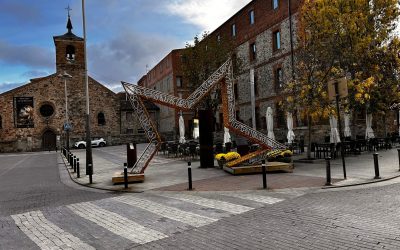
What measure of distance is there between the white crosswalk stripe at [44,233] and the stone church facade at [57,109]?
125 feet

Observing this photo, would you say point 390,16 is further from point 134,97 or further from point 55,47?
point 55,47

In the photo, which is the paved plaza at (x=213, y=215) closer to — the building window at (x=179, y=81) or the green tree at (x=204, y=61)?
the green tree at (x=204, y=61)

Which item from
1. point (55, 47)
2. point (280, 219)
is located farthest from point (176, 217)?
point (55, 47)

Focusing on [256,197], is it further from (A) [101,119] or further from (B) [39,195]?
(A) [101,119]

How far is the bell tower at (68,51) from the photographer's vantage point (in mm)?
46719

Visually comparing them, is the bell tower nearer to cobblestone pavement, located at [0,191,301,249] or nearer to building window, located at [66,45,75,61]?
building window, located at [66,45,75,61]

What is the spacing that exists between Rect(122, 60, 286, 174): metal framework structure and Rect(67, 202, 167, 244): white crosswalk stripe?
452 centimetres

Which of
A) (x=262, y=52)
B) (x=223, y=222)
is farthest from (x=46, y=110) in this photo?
(x=223, y=222)

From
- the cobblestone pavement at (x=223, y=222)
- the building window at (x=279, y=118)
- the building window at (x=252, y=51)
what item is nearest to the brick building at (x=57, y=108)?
the building window at (x=252, y=51)

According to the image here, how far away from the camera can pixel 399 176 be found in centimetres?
1051

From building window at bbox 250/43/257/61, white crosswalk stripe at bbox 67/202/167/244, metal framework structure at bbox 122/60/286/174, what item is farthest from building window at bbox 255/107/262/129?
white crosswalk stripe at bbox 67/202/167/244

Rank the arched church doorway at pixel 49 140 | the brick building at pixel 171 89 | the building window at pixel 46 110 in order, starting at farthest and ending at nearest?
the brick building at pixel 171 89, the building window at pixel 46 110, the arched church doorway at pixel 49 140

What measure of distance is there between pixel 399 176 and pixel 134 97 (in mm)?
9552

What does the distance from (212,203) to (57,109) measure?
4391cm
